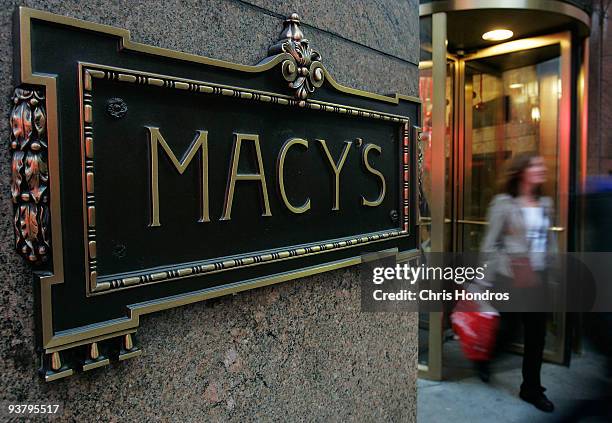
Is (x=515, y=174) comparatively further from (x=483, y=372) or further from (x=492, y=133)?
(x=483, y=372)

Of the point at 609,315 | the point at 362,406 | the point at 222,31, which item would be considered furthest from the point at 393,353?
the point at 222,31

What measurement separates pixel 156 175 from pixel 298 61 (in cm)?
68

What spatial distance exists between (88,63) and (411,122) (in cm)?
152

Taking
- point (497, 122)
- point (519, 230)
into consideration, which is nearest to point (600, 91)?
point (497, 122)

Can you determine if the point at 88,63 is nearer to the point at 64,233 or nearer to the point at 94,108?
the point at 94,108

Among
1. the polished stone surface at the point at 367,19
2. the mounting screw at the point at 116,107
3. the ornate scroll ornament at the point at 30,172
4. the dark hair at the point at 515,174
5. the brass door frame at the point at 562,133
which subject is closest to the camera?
the ornate scroll ornament at the point at 30,172

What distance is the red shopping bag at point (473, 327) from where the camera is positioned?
3.14 metres

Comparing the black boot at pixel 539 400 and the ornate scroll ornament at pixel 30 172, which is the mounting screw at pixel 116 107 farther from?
the black boot at pixel 539 400

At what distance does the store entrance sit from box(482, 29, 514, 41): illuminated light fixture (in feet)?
0.51

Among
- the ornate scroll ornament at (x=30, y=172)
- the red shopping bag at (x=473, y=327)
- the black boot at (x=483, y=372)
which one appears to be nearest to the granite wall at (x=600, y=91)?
the black boot at (x=483, y=372)

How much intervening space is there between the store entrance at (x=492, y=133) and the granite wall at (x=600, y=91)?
735mm

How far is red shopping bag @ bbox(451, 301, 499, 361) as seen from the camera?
3145 millimetres

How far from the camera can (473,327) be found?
3168 millimetres

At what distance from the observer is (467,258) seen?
5.18 m
